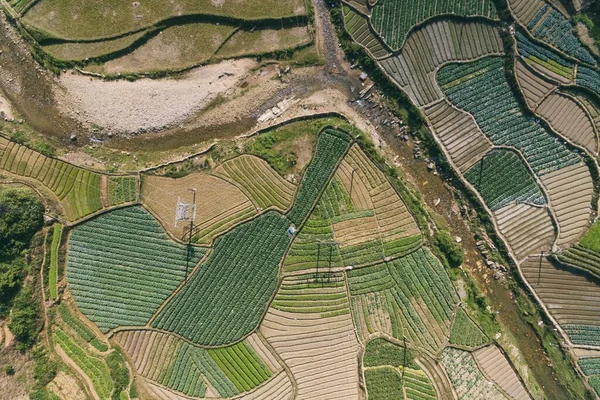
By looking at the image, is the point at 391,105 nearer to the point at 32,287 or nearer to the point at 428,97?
the point at 428,97

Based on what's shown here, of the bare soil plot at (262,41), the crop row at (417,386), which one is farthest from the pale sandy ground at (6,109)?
the crop row at (417,386)

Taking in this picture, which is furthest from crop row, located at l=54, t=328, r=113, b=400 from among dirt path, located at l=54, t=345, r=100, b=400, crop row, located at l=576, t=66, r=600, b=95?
crop row, located at l=576, t=66, r=600, b=95

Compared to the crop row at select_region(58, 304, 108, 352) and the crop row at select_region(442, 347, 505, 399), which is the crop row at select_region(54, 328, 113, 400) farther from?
the crop row at select_region(442, 347, 505, 399)

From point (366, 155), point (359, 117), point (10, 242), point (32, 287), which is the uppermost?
point (359, 117)

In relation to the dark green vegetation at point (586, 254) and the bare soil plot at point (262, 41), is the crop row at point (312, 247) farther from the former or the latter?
the dark green vegetation at point (586, 254)

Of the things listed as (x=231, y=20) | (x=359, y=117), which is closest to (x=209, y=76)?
(x=231, y=20)

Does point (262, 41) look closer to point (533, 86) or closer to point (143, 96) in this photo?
point (143, 96)
